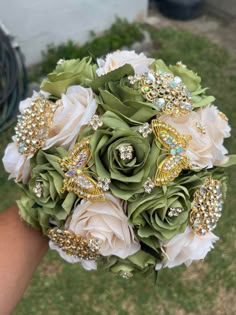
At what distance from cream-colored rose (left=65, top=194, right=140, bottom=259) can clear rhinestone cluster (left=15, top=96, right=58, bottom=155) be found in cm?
20

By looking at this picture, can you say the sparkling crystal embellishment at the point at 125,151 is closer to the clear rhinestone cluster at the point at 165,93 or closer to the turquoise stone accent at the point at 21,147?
the clear rhinestone cluster at the point at 165,93

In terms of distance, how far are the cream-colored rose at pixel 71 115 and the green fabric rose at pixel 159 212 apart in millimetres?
224

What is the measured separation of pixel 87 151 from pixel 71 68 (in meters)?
0.30

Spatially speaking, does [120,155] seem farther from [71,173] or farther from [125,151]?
[71,173]

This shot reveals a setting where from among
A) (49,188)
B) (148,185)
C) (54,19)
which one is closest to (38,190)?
(49,188)

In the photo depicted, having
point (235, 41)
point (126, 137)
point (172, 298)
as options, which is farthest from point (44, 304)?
point (235, 41)

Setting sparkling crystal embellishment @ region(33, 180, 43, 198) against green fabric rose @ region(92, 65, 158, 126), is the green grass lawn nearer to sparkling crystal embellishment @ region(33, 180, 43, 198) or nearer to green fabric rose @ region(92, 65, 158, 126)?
sparkling crystal embellishment @ region(33, 180, 43, 198)

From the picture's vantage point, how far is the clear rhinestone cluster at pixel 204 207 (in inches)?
50.4

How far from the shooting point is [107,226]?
4.13 ft

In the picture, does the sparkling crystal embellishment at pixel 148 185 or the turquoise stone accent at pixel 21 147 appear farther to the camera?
the turquoise stone accent at pixel 21 147

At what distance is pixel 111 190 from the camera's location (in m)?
1.21

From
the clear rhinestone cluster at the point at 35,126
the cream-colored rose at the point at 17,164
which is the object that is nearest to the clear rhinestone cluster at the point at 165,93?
the clear rhinestone cluster at the point at 35,126

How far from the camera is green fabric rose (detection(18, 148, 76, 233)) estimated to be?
1.25m

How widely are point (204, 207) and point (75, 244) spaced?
0.36 metres
